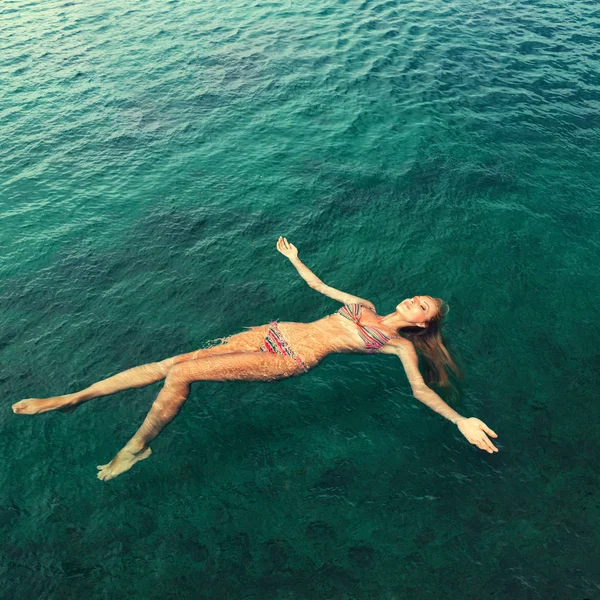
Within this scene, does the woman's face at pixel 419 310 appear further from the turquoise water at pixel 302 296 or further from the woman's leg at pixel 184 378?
the woman's leg at pixel 184 378

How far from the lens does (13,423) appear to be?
1016 centimetres

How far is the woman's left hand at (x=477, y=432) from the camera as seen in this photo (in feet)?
26.2

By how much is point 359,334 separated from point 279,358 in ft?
5.67

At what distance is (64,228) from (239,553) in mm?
11367

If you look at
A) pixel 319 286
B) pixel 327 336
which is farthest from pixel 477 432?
pixel 319 286

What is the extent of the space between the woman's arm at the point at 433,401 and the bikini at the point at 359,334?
0.70 feet

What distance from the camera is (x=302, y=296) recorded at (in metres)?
13.0

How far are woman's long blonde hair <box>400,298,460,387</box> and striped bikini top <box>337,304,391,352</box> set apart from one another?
451mm

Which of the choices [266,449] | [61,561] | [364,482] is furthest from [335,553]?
[61,561]

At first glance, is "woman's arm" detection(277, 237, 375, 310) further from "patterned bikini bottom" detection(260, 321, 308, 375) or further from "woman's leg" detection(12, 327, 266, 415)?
"woman's leg" detection(12, 327, 266, 415)

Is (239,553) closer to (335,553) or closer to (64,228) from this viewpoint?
(335,553)

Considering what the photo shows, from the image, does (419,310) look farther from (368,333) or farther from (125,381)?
(125,381)

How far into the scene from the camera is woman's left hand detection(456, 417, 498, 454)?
26.2ft

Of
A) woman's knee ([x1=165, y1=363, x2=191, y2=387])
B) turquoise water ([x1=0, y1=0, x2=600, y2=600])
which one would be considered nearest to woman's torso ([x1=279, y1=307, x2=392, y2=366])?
turquoise water ([x1=0, y1=0, x2=600, y2=600])
